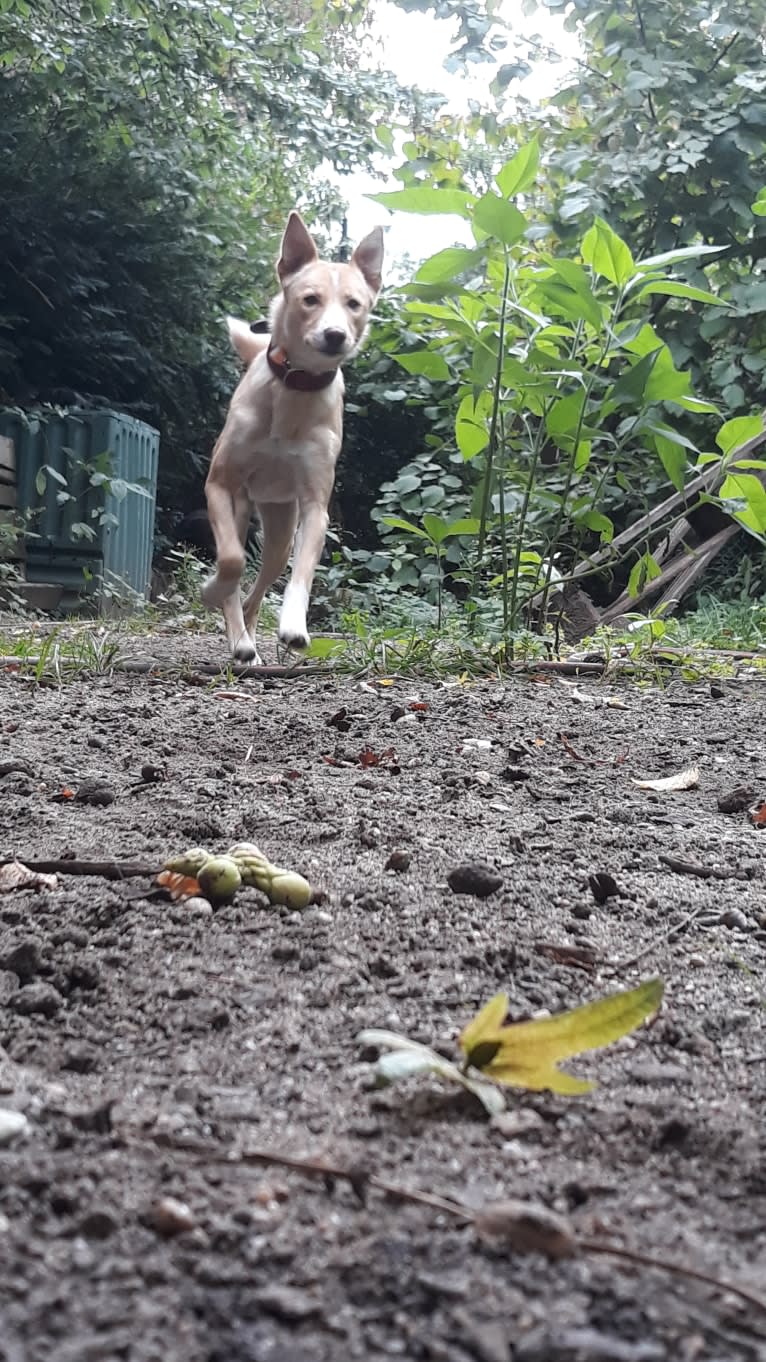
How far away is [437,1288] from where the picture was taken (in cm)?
61

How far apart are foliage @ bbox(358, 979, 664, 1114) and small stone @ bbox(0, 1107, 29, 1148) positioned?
26 centimetres

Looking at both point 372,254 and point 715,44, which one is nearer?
point 372,254

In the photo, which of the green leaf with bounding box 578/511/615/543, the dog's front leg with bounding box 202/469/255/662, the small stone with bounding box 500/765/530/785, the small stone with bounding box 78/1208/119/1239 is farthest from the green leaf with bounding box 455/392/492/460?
the small stone with bounding box 78/1208/119/1239

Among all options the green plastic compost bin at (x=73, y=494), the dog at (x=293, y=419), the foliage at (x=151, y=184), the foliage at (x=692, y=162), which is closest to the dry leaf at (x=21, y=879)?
the dog at (x=293, y=419)

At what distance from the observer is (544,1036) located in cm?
87

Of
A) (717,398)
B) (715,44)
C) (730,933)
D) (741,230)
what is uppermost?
(715,44)

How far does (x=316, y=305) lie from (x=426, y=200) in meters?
1.18

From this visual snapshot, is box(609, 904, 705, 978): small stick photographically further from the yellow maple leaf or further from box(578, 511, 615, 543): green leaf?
box(578, 511, 615, 543): green leaf

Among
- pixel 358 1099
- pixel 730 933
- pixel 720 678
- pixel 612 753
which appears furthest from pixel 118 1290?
pixel 720 678

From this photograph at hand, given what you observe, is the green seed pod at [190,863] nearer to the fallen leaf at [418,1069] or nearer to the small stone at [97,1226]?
the fallen leaf at [418,1069]

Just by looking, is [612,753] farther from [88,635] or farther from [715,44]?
[715,44]

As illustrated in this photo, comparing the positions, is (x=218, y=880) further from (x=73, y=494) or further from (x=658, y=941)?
(x=73, y=494)

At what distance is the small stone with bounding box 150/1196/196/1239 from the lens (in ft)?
2.18

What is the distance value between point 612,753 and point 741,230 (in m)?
5.61
